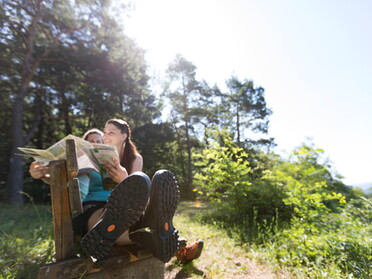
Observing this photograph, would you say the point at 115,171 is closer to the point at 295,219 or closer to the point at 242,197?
the point at 295,219

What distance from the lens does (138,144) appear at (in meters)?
11.5

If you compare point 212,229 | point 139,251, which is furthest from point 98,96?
point 139,251

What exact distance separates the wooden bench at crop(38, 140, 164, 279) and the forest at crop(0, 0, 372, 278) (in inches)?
69.3

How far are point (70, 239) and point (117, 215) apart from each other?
0.37m

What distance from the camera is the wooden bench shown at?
111 cm

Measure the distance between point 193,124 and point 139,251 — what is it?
16.8 m

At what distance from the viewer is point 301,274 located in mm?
1907

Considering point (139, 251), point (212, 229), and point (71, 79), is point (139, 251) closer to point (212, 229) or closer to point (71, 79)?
point (212, 229)

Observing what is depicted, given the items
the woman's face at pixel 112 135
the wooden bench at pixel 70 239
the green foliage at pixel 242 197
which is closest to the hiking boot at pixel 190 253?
the wooden bench at pixel 70 239

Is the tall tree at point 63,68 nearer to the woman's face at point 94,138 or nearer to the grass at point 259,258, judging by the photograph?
the grass at point 259,258

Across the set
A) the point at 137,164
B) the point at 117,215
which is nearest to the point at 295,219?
the point at 137,164

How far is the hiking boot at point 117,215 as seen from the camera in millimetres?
1049

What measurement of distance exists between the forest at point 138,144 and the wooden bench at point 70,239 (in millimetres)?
1759

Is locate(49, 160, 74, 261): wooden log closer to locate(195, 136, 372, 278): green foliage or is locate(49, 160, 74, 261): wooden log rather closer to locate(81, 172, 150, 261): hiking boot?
locate(81, 172, 150, 261): hiking boot
